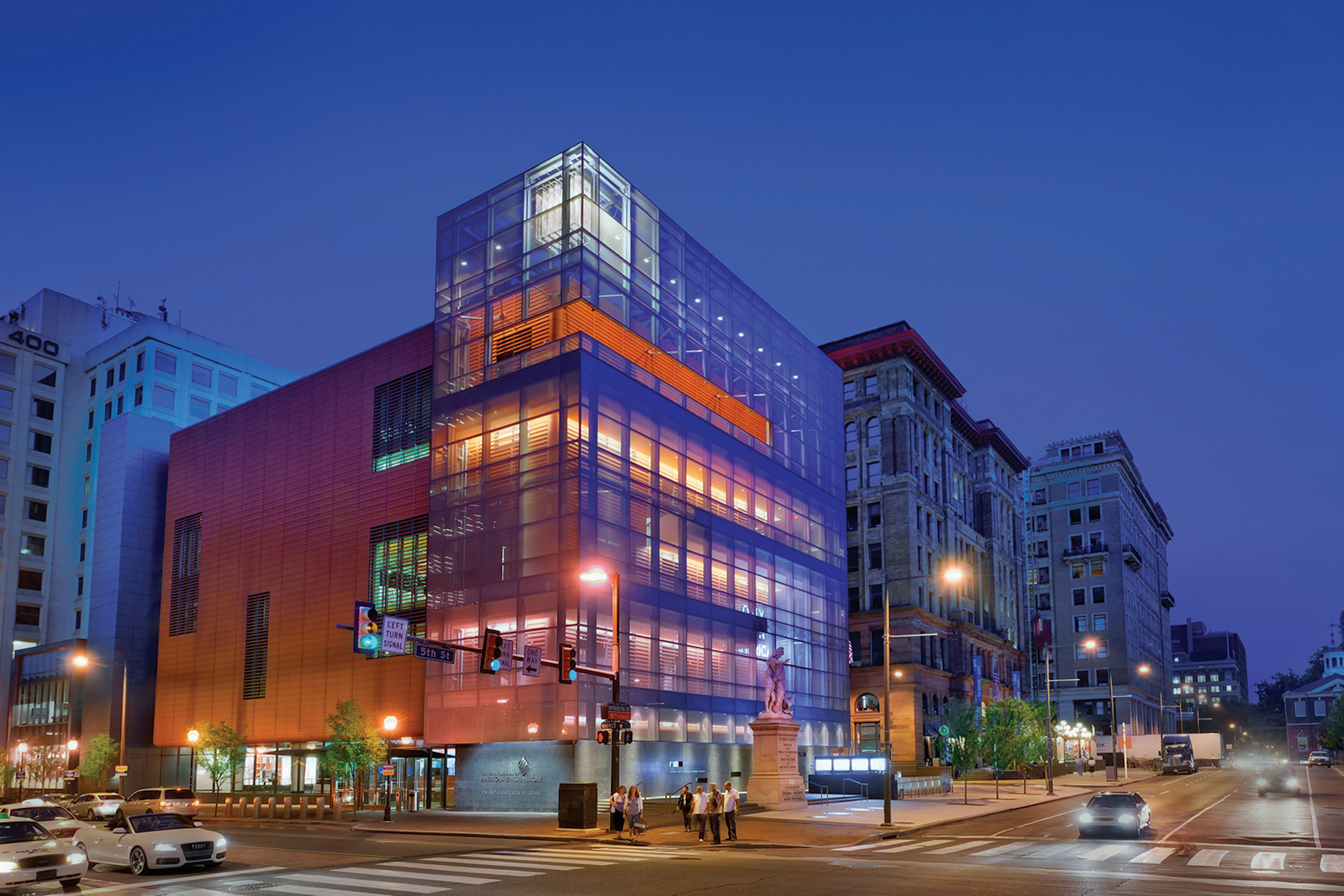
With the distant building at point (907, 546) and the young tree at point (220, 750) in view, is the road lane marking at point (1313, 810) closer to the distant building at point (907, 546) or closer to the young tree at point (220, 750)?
the distant building at point (907, 546)

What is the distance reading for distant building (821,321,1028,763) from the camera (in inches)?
3250

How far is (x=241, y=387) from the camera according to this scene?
9275 cm

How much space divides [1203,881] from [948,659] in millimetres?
72034

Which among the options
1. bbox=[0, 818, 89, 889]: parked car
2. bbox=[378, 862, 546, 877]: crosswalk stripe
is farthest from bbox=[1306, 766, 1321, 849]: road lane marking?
bbox=[0, 818, 89, 889]: parked car

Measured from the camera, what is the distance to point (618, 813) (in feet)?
108

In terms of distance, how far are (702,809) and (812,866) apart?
25.6 feet

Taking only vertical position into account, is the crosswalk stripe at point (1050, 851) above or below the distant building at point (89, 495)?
below

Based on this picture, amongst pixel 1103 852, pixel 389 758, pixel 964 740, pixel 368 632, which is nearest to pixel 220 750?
pixel 389 758

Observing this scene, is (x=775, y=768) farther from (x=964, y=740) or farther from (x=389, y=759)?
(x=964, y=740)

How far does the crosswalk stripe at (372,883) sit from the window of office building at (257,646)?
43304mm

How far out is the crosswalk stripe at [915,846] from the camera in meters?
27.9

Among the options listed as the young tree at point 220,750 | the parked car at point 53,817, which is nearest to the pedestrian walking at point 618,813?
the parked car at point 53,817

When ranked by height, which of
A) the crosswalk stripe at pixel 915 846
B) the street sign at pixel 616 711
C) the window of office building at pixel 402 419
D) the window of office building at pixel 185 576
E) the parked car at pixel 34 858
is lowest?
the crosswalk stripe at pixel 915 846

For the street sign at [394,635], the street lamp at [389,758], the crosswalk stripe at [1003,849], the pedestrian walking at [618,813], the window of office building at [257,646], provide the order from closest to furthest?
1. the crosswalk stripe at [1003,849]
2. the street sign at [394,635]
3. the pedestrian walking at [618,813]
4. the street lamp at [389,758]
5. the window of office building at [257,646]
